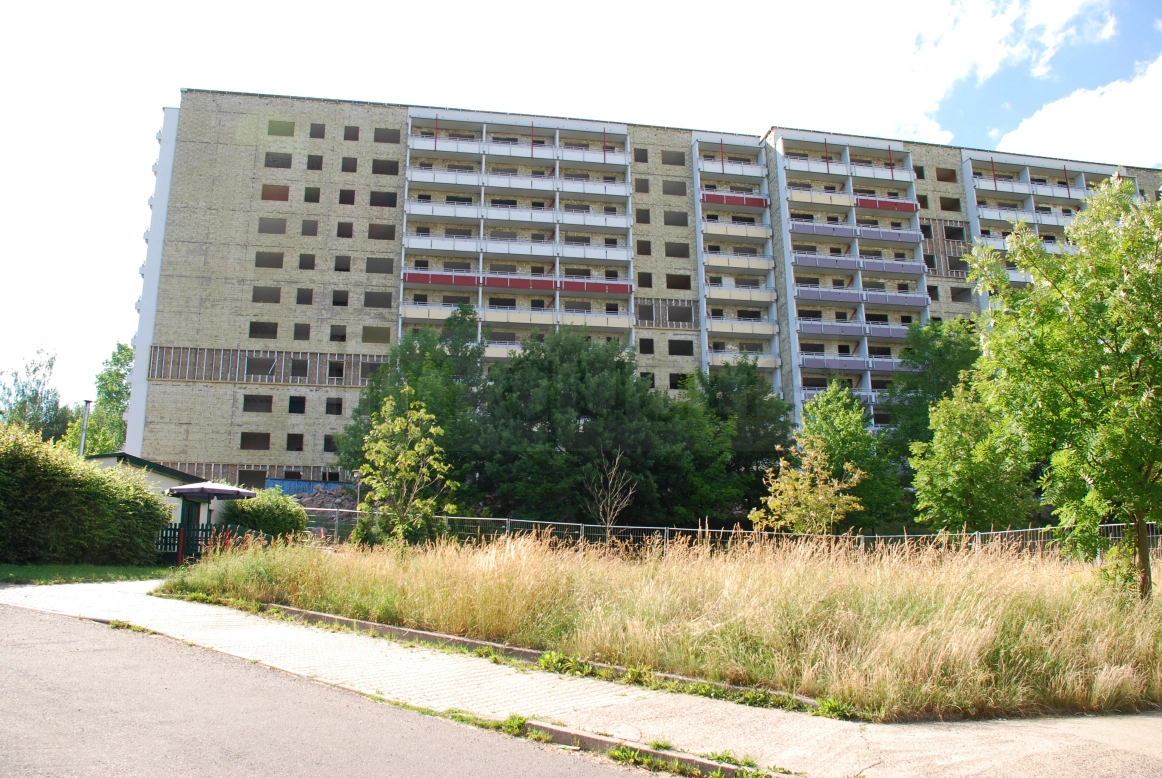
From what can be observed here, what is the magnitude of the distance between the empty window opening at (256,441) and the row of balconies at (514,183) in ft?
66.8

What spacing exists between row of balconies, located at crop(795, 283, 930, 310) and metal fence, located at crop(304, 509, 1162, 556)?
126 feet

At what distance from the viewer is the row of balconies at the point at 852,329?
177 feet

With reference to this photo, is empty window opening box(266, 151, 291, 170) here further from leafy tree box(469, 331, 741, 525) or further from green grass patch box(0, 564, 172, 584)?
green grass patch box(0, 564, 172, 584)

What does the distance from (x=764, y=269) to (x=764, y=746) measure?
54.0m

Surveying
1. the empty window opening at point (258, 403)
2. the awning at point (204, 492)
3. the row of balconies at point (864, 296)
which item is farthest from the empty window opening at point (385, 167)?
the awning at point (204, 492)

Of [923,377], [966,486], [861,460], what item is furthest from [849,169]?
[966,486]

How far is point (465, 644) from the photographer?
9.40 metres

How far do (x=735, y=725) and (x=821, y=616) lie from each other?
88.0 inches

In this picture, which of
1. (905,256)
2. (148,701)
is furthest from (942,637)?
(905,256)

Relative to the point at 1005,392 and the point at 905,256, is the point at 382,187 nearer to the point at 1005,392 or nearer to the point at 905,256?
the point at 905,256

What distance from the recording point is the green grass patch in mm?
15068

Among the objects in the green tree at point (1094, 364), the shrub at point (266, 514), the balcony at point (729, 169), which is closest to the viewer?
the green tree at point (1094, 364)

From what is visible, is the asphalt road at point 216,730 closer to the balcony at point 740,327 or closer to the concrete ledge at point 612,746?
the concrete ledge at point 612,746

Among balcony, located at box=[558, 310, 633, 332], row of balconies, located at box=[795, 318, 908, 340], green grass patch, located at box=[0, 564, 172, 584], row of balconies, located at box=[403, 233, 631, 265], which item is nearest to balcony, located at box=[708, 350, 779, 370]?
row of balconies, located at box=[795, 318, 908, 340]
